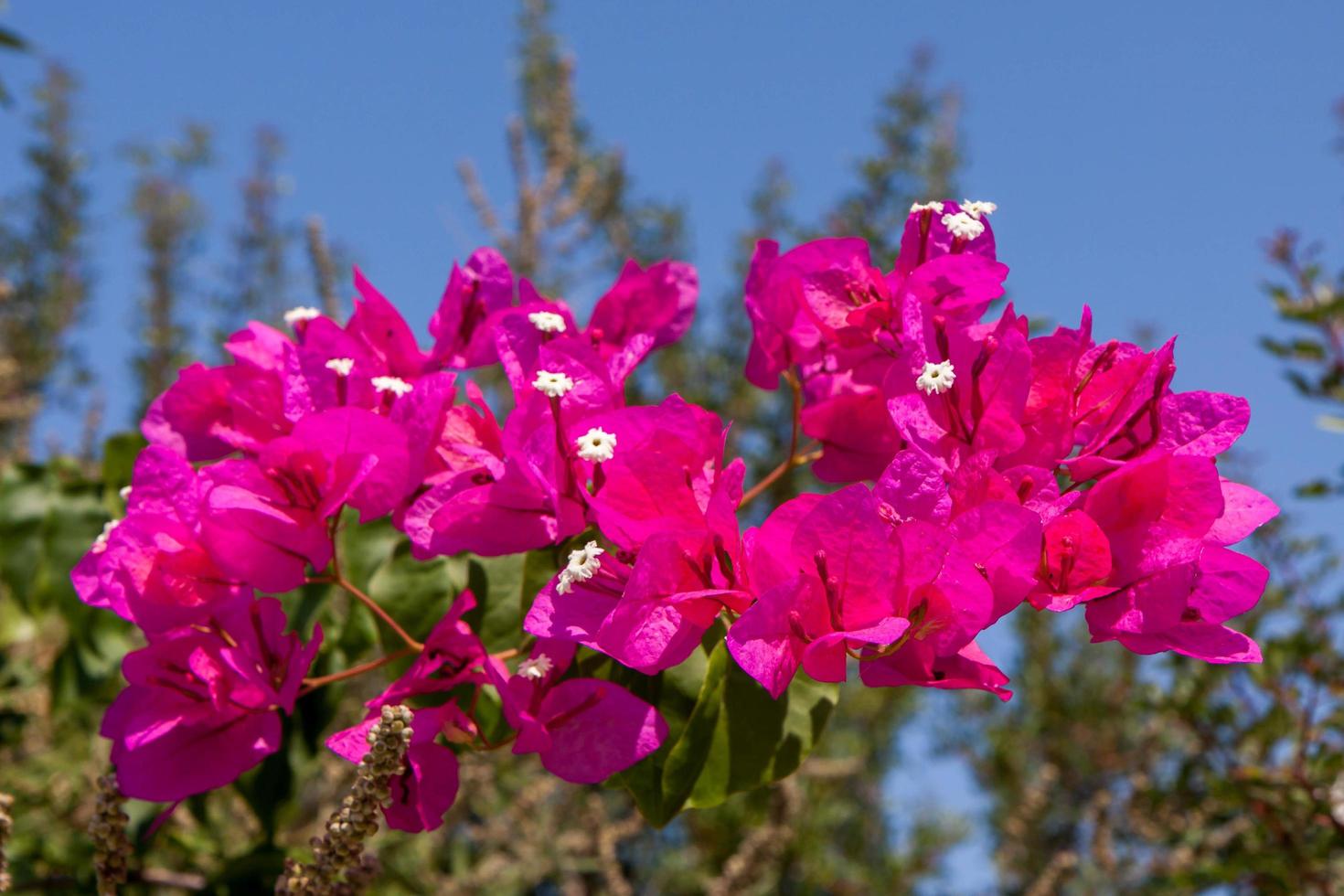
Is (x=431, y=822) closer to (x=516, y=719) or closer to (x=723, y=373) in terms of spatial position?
(x=516, y=719)

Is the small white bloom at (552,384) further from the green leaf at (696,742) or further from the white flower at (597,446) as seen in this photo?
the green leaf at (696,742)

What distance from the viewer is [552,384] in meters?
0.68

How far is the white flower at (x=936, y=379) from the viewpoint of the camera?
66 cm

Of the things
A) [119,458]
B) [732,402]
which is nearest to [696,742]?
[119,458]

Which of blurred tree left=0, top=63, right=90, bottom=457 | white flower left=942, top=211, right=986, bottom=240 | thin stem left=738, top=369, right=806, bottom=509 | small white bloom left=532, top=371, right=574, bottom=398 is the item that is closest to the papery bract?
small white bloom left=532, top=371, right=574, bottom=398

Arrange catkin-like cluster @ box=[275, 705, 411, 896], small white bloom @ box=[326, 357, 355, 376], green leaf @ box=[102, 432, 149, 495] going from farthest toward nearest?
green leaf @ box=[102, 432, 149, 495], small white bloom @ box=[326, 357, 355, 376], catkin-like cluster @ box=[275, 705, 411, 896]

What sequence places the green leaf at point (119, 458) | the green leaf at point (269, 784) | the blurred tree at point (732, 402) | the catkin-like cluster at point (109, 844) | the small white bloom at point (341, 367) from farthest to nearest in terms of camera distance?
the blurred tree at point (732, 402) → the green leaf at point (119, 458) → the green leaf at point (269, 784) → the small white bloom at point (341, 367) → the catkin-like cluster at point (109, 844)

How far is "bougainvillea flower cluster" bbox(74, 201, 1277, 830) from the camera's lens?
2.02 ft

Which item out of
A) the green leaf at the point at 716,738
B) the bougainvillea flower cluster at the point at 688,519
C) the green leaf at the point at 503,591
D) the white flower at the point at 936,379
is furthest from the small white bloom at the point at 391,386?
the white flower at the point at 936,379

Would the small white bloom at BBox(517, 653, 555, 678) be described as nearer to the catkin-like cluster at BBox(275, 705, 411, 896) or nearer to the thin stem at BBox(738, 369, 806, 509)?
the catkin-like cluster at BBox(275, 705, 411, 896)

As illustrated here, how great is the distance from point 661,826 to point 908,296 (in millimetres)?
349

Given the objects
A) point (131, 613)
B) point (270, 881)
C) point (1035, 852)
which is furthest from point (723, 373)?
point (131, 613)

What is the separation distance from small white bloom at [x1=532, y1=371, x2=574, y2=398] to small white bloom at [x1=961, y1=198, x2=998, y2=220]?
0.30 meters

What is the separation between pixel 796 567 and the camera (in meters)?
0.62
